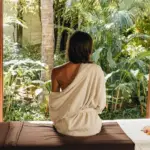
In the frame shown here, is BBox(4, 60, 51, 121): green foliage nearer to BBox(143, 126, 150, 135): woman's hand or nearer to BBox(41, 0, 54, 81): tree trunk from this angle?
BBox(41, 0, 54, 81): tree trunk

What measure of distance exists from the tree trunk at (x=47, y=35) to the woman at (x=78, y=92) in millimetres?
990

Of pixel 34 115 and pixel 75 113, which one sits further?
pixel 34 115

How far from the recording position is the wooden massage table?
1.96m

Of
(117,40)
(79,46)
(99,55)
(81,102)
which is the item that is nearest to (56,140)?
(81,102)

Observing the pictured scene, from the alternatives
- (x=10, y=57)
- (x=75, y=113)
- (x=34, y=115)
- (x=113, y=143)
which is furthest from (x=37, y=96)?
(x=113, y=143)

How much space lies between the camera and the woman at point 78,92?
214cm

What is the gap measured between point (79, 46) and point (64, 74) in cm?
26

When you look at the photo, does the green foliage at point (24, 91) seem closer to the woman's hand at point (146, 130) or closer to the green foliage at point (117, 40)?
the green foliage at point (117, 40)

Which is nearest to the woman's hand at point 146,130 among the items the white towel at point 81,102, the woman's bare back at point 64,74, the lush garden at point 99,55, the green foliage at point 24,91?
the white towel at point 81,102

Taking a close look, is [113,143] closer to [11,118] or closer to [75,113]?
[75,113]

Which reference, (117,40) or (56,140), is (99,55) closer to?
(117,40)

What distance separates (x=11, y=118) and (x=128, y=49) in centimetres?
163

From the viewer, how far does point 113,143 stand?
2.00m

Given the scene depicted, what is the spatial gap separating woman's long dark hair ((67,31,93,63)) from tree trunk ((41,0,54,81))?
1003mm
